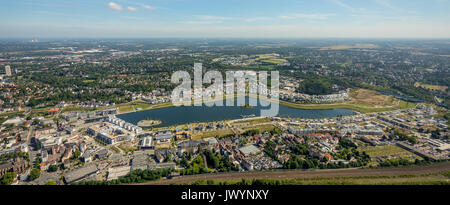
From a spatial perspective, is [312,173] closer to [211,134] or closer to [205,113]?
[211,134]

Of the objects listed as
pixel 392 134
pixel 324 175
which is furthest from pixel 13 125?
pixel 392 134

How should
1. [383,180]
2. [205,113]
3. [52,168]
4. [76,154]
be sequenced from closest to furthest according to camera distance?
1. [383,180]
2. [52,168]
3. [76,154]
4. [205,113]

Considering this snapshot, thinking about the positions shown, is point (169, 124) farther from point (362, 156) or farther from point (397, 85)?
point (397, 85)

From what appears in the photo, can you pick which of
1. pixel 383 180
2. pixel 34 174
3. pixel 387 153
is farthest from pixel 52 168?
pixel 387 153

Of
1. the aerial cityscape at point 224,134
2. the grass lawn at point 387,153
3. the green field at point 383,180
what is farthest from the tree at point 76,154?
the grass lawn at point 387,153

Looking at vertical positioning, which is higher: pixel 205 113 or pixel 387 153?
pixel 205 113

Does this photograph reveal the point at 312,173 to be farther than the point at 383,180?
Yes

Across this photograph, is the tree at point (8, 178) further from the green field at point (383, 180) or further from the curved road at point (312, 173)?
the green field at point (383, 180)

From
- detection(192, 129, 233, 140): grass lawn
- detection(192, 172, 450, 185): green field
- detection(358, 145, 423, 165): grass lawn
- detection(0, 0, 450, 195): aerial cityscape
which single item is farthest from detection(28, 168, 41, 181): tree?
detection(358, 145, 423, 165): grass lawn
